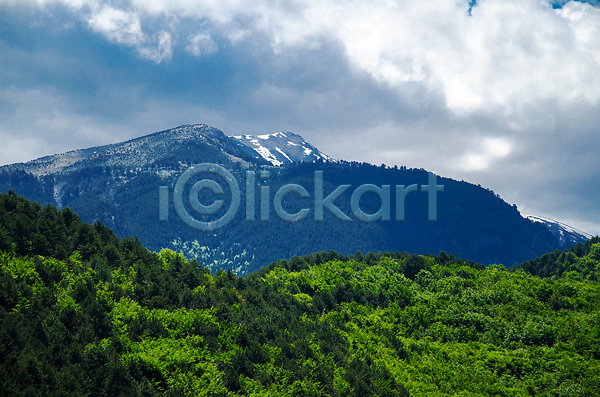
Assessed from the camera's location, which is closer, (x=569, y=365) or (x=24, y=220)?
(x=569, y=365)

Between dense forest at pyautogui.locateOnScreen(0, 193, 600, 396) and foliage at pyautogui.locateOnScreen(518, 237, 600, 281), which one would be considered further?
foliage at pyautogui.locateOnScreen(518, 237, 600, 281)

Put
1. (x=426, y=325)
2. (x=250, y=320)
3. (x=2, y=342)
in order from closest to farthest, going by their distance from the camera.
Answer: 1. (x=2, y=342)
2. (x=250, y=320)
3. (x=426, y=325)

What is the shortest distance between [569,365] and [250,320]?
46.0 meters

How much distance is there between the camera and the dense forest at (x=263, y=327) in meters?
65.8

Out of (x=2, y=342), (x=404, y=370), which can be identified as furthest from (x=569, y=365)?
(x=2, y=342)

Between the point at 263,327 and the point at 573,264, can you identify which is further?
the point at 573,264

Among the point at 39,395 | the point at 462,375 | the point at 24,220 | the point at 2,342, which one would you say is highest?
the point at 24,220

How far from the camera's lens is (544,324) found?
290 ft

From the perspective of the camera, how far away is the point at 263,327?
8312cm

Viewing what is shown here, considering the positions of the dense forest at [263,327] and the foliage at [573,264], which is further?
the foliage at [573,264]

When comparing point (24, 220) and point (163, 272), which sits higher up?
point (24, 220)

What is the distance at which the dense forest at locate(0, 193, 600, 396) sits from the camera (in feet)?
216

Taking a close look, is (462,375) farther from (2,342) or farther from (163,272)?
(2,342)

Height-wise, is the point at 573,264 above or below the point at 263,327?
above
